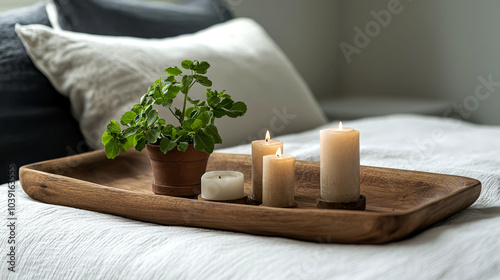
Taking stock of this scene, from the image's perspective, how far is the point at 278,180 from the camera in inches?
34.1

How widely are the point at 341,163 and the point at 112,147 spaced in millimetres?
405

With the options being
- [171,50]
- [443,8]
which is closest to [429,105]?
[443,8]

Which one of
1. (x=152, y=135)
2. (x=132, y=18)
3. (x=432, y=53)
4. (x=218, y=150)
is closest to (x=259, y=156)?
(x=152, y=135)

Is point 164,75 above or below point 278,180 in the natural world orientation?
above

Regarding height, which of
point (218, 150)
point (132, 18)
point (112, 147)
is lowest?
point (218, 150)

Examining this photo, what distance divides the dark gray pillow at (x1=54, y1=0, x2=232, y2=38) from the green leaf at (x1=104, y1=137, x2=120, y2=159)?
792mm

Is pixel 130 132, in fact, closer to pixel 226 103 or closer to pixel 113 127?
pixel 113 127

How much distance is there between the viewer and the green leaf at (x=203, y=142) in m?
0.96

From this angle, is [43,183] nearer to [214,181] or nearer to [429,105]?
[214,181]

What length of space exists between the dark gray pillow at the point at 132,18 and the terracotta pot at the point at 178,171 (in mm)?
839

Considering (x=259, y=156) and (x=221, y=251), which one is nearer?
(x=221, y=251)

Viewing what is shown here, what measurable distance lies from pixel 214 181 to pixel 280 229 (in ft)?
0.64

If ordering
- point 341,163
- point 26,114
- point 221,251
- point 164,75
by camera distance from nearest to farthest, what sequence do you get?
point 221,251, point 341,163, point 26,114, point 164,75

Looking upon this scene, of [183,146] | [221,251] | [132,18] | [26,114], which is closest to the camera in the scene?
[221,251]
